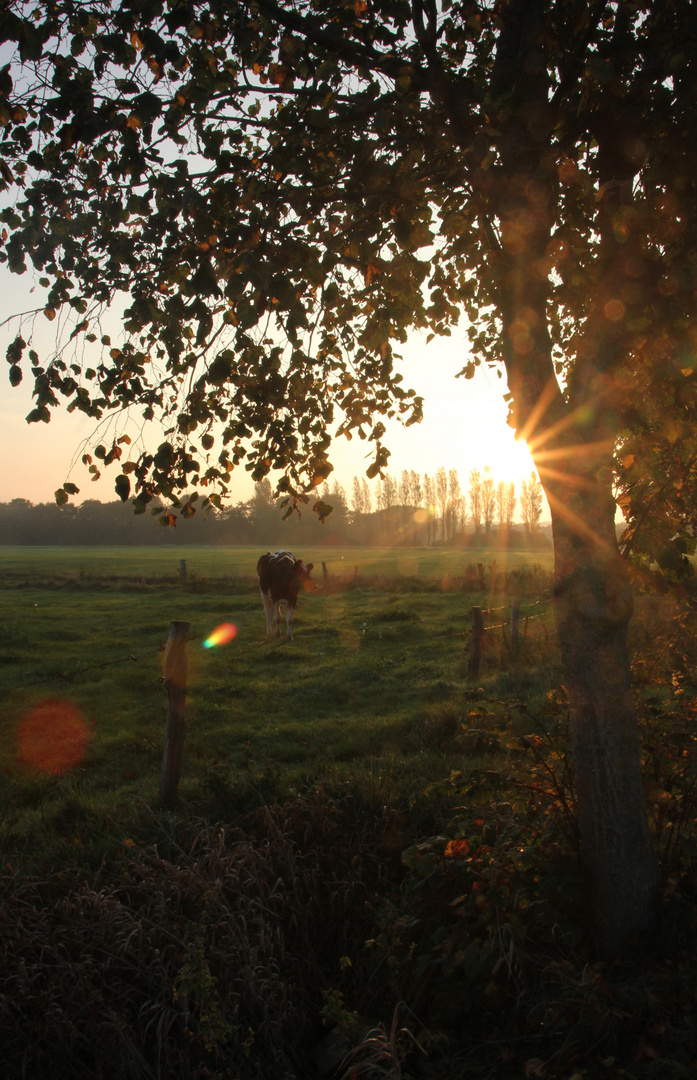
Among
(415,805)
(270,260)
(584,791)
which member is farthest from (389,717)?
(270,260)

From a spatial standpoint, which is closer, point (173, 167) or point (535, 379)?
point (173, 167)

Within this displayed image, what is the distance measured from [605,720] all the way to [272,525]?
324ft

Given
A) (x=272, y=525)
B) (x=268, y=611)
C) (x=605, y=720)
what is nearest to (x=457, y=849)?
(x=605, y=720)

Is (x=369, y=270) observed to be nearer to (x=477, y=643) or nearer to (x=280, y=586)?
(x=477, y=643)

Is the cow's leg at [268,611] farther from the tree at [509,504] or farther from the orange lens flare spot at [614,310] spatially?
the tree at [509,504]

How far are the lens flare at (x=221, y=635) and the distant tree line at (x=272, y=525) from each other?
2412 inches

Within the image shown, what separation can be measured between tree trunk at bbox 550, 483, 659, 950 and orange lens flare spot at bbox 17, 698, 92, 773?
622 centimetres

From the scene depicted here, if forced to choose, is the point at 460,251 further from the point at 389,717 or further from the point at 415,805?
the point at 389,717

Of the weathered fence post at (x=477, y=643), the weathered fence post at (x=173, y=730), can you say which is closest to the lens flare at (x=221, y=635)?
the weathered fence post at (x=477, y=643)

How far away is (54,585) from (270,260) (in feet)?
103

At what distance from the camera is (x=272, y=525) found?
101062 mm

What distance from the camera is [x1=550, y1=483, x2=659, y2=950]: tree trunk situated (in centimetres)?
330

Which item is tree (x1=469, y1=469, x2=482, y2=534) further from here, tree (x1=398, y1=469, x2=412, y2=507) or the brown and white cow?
the brown and white cow

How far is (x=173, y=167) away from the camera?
9.94ft
